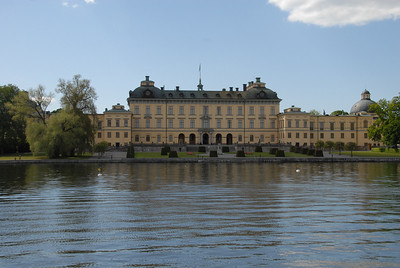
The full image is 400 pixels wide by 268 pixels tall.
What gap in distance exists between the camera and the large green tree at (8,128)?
62.7m

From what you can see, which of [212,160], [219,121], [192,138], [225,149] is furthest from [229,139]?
[212,160]

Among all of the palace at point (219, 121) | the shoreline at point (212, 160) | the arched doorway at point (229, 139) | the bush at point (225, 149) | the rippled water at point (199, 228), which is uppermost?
the palace at point (219, 121)

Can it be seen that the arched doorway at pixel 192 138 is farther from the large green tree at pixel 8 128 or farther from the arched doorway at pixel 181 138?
the large green tree at pixel 8 128

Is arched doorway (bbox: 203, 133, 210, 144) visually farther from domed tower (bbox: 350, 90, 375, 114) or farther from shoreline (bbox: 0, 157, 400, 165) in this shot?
domed tower (bbox: 350, 90, 375, 114)

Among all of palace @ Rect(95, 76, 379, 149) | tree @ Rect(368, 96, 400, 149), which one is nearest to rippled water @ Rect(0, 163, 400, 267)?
tree @ Rect(368, 96, 400, 149)

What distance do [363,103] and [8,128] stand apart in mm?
81866

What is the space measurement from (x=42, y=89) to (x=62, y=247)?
50029 millimetres

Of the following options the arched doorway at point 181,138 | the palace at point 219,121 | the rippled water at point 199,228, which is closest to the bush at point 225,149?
the palace at point 219,121

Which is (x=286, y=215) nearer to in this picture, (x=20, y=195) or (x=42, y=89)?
(x=20, y=195)

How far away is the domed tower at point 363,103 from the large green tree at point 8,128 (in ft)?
253

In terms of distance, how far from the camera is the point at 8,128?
63.2 meters

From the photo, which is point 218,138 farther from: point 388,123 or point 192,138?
point 388,123

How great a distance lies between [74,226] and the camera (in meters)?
13.1

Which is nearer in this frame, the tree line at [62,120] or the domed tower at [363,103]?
the tree line at [62,120]
